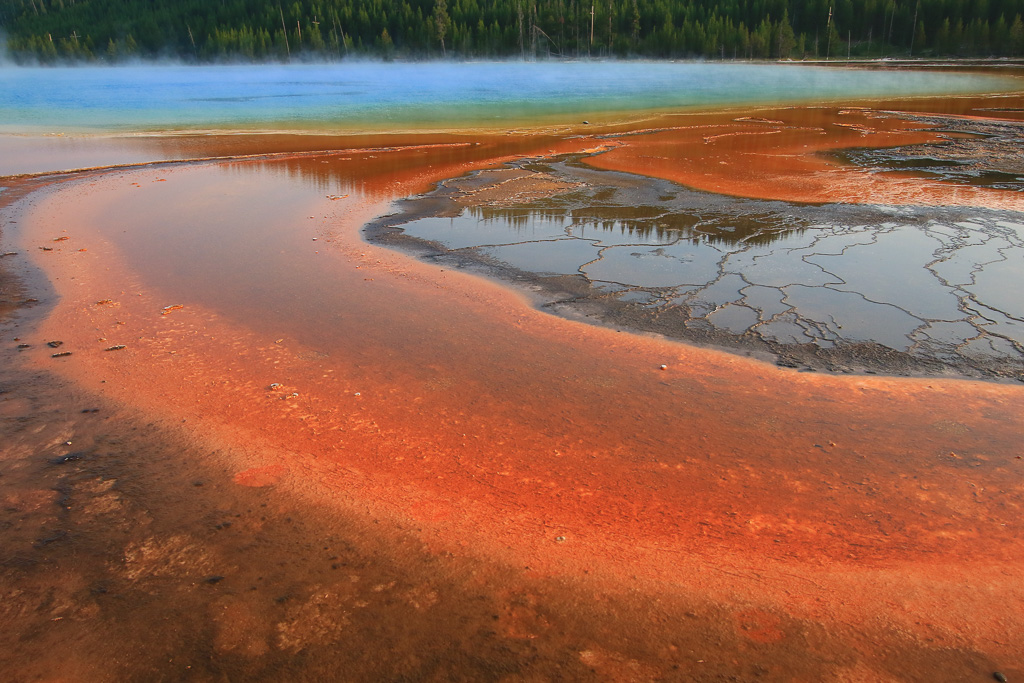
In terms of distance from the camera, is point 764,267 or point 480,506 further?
point 764,267

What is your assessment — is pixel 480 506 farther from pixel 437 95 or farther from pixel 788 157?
pixel 437 95

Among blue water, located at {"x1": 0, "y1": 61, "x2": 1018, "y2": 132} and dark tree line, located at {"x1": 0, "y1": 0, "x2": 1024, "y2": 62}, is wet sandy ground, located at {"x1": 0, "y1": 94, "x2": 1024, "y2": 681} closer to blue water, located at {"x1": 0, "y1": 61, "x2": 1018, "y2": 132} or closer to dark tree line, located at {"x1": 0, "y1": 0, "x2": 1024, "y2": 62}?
blue water, located at {"x1": 0, "y1": 61, "x2": 1018, "y2": 132}

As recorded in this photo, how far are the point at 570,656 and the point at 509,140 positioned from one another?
16963 mm

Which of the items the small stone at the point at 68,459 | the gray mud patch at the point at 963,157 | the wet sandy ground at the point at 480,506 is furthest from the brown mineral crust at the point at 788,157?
the small stone at the point at 68,459

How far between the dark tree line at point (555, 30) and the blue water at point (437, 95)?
15201mm

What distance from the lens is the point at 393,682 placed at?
230 cm

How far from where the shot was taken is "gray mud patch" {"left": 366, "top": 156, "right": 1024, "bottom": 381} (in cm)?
505

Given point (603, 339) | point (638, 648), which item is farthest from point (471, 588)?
point (603, 339)

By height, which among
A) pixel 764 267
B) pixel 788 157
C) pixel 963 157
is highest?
pixel 788 157

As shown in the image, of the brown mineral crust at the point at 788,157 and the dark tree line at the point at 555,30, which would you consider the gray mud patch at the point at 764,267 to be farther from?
the dark tree line at the point at 555,30

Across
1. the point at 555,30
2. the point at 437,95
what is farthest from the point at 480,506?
the point at 555,30

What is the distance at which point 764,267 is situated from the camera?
682cm

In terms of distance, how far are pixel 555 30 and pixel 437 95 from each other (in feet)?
152

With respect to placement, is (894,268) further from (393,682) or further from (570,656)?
(393,682)
